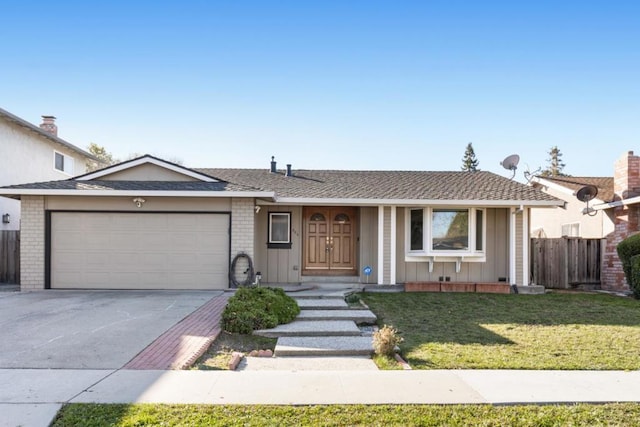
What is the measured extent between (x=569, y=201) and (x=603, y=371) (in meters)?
12.7

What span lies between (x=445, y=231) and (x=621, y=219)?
563 centimetres

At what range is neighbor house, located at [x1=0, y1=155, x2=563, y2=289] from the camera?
35.8 feet

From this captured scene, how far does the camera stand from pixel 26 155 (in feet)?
Result: 48.6

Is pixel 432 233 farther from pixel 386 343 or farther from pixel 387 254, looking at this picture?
pixel 386 343

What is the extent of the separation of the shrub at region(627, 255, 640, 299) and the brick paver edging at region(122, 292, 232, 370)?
10.8m

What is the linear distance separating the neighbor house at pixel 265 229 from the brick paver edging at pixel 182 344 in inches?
134

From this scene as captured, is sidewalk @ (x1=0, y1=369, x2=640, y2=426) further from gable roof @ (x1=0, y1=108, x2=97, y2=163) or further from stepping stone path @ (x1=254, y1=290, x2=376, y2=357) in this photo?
gable roof @ (x1=0, y1=108, x2=97, y2=163)

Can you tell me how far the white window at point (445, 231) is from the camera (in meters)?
11.9

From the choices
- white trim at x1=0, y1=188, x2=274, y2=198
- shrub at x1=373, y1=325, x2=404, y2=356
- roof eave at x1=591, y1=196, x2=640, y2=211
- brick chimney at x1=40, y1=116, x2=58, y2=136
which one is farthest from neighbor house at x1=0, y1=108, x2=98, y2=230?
roof eave at x1=591, y1=196, x2=640, y2=211

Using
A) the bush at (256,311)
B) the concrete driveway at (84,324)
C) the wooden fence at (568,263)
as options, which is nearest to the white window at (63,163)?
the concrete driveway at (84,324)

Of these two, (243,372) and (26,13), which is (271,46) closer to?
(26,13)

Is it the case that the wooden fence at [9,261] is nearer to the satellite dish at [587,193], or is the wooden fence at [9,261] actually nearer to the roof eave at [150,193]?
the roof eave at [150,193]

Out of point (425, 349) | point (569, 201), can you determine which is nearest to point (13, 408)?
point (425, 349)

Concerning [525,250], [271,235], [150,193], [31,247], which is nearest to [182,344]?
[150,193]
